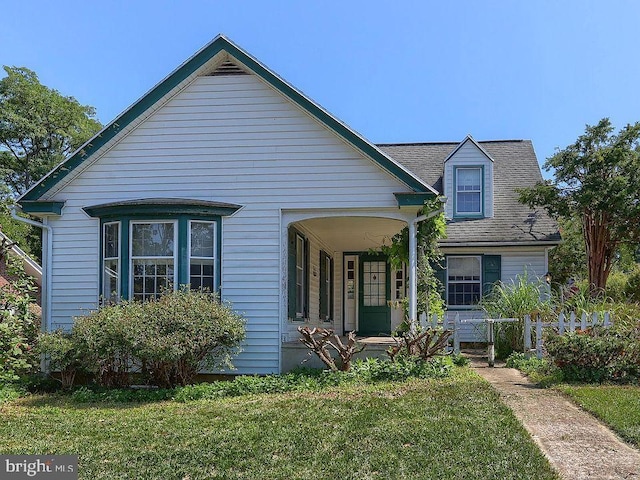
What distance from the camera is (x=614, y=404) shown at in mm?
8414

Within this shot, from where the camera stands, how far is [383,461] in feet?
20.0

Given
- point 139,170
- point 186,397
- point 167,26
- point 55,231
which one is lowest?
point 186,397

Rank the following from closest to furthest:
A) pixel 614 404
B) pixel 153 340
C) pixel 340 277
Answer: pixel 614 404, pixel 153 340, pixel 340 277

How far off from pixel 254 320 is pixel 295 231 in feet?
7.32

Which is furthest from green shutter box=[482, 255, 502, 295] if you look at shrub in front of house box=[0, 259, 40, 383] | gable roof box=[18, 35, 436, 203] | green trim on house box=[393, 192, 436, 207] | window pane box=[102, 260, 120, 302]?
shrub in front of house box=[0, 259, 40, 383]

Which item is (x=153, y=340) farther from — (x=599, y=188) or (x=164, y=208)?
(x=599, y=188)

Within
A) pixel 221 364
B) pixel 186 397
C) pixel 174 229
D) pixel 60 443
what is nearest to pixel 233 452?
pixel 60 443

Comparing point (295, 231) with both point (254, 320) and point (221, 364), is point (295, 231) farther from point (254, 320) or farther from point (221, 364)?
point (221, 364)

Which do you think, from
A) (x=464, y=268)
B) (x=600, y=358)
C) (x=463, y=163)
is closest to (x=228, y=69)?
(x=600, y=358)

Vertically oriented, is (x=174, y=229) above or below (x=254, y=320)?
above

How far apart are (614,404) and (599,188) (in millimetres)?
10186

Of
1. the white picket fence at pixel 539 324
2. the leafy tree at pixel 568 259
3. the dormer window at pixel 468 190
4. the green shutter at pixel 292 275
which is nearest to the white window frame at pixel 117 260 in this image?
the green shutter at pixel 292 275

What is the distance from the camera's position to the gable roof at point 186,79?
11406mm

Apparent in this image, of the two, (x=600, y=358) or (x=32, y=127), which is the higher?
(x=32, y=127)
